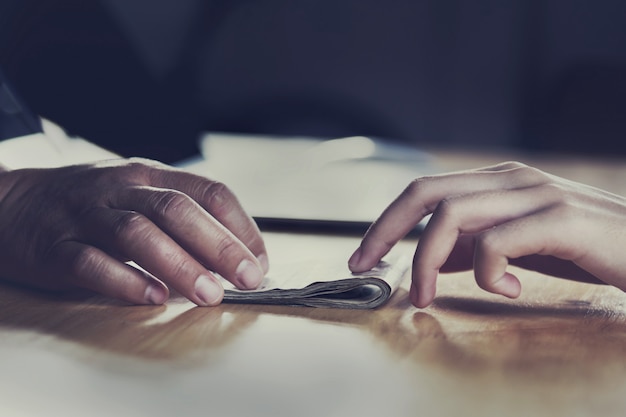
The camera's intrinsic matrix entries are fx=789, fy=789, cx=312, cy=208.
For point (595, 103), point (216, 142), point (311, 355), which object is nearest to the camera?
point (311, 355)

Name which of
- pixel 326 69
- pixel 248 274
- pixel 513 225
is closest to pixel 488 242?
pixel 513 225

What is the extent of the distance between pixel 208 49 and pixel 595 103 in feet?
4.01

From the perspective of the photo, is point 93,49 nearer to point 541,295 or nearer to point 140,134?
point 140,134

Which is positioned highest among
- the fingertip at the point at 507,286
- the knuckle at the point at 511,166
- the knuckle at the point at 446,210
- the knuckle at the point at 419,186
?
the knuckle at the point at 511,166

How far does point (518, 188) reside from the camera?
3.02 ft

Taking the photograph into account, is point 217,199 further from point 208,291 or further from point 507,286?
point 507,286

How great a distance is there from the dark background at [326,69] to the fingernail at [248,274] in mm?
1142

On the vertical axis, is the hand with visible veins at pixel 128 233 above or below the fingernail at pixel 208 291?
above

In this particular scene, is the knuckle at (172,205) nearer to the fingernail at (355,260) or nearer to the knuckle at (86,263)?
the knuckle at (86,263)

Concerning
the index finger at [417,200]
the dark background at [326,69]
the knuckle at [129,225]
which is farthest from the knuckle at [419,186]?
the dark background at [326,69]

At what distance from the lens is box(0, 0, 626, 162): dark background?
214cm

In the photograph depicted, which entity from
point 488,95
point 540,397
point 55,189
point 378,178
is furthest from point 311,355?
point 488,95

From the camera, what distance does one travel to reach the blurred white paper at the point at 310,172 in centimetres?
157

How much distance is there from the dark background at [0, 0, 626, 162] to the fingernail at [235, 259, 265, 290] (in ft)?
3.75
